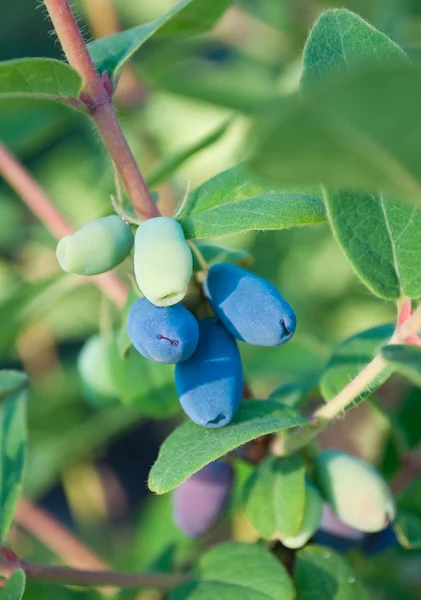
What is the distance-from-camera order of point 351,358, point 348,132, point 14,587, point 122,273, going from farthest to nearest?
point 122,273, point 351,358, point 14,587, point 348,132

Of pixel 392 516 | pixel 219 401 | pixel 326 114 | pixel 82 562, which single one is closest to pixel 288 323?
pixel 219 401

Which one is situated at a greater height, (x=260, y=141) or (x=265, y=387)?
(x=260, y=141)

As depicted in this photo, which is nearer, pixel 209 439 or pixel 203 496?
pixel 209 439

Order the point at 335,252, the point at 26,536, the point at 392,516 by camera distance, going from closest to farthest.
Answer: the point at 392,516 < the point at 26,536 < the point at 335,252

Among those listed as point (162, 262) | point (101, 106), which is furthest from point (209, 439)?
point (101, 106)

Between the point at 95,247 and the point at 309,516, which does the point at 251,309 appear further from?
the point at 309,516

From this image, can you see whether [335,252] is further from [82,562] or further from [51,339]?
[82,562]

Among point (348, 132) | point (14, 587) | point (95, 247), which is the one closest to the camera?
point (348, 132)
